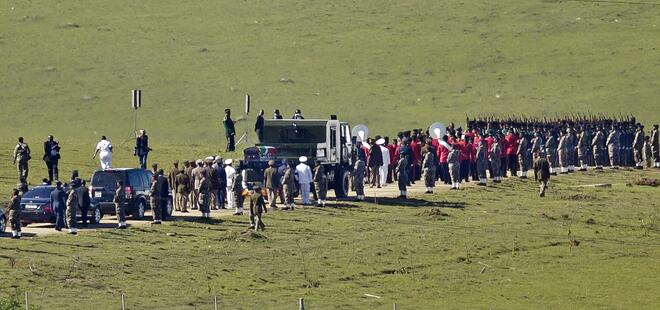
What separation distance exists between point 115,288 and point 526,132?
28039mm

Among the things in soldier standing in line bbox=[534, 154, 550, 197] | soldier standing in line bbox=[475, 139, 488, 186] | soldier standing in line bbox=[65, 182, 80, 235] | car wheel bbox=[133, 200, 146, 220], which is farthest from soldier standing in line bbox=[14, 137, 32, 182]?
soldier standing in line bbox=[534, 154, 550, 197]

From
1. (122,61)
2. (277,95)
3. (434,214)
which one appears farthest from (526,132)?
(122,61)

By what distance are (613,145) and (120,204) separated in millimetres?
28332

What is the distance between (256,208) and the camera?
158 ft

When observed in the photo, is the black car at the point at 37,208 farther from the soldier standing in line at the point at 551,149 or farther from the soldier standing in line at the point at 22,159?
the soldier standing in line at the point at 551,149

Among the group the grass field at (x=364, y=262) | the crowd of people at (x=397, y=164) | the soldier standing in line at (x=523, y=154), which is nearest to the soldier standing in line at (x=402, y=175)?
the crowd of people at (x=397, y=164)

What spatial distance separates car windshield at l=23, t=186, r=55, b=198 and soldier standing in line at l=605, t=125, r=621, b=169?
2832cm

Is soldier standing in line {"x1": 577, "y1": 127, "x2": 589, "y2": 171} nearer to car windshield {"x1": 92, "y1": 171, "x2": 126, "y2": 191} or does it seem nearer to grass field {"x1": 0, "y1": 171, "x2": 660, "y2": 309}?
grass field {"x1": 0, "y1": 171, "x2": 660, "y2": 309}

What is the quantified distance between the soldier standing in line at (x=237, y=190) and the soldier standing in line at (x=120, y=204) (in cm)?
420

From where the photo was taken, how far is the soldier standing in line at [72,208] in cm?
4547

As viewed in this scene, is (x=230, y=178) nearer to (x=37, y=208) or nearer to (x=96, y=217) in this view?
(x=96, y=217)

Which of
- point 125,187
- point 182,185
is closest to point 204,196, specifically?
point 182,185

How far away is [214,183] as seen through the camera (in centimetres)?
5153

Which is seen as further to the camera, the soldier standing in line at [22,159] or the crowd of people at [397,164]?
the soldier standing in line at [22,159]
